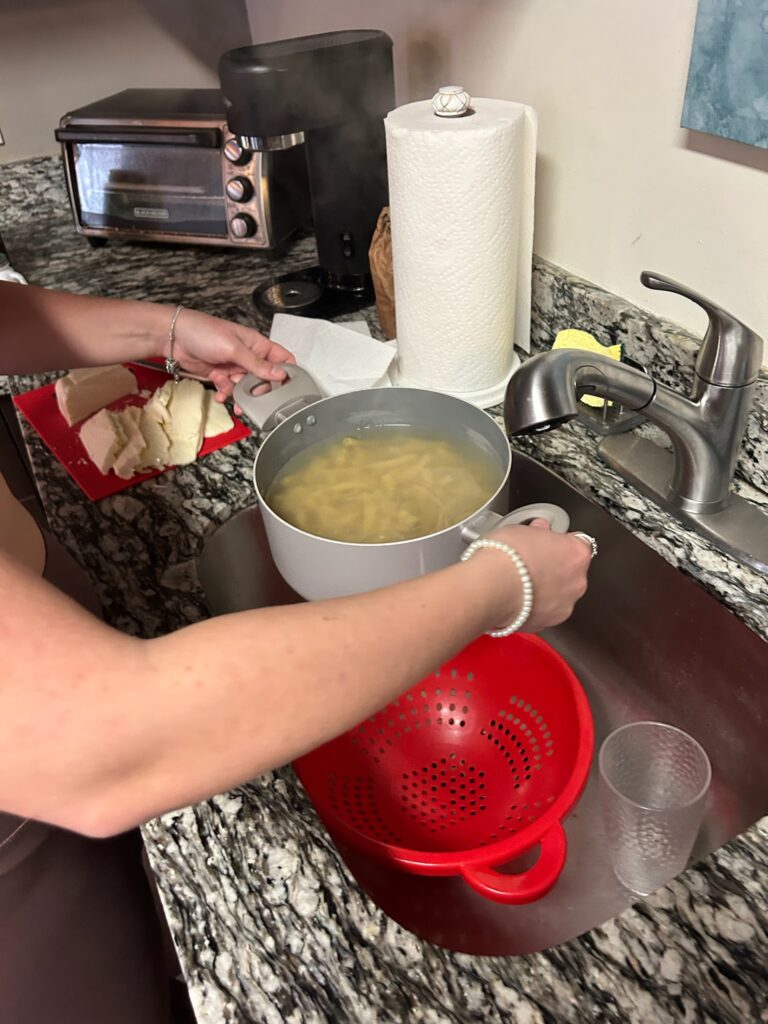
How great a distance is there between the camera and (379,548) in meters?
0.68

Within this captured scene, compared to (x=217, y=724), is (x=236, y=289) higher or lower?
lower

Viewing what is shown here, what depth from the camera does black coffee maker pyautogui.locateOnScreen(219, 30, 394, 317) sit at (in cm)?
95

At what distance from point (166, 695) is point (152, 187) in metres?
1.26

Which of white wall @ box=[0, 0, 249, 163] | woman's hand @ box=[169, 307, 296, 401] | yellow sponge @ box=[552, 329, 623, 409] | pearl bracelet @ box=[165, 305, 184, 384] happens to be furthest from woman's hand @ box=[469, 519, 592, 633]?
white wall @ box=[0, 0, 249, 163]

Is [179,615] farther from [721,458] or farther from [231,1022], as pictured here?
[721,458]

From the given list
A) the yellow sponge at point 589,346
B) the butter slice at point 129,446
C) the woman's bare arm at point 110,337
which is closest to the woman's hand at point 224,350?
the woman's bare arm at point 110,337

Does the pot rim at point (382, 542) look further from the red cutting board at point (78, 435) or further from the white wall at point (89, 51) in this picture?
the white wall at point (89, 51)

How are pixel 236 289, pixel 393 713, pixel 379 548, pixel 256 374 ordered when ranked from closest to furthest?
pixel 379 548 < pixel 393 713 < pixel 256 374 < pixel 236 289

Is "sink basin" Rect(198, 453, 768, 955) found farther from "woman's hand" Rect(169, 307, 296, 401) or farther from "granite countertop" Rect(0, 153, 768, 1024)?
"woman's hand" Rect(169, 307, 296, 401)

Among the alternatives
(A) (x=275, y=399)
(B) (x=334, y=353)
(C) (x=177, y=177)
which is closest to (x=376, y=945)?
(A) (x=275, y=399)

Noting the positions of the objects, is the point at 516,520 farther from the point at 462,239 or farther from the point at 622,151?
the point at 622,151

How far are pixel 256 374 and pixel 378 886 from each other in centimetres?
59

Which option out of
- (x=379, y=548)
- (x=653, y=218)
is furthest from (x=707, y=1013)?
(x=653, y=218)

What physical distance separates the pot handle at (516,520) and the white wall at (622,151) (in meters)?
0.33
